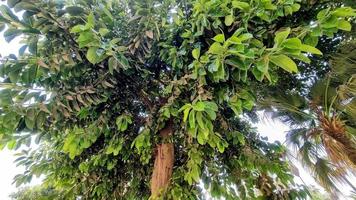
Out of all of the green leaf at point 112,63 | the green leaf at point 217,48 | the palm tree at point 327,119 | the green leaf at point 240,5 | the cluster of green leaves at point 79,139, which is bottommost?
the palm tree at point 327,119

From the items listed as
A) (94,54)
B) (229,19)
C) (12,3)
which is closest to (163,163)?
(94,54)

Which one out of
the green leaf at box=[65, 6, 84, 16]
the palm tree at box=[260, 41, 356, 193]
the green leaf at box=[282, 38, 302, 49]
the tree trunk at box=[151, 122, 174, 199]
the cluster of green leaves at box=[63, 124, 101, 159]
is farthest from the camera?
the palm tree at box=[260, 41, 356, 193]

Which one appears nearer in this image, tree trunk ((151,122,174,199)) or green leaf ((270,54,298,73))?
green leaf ((270,54,298,73))

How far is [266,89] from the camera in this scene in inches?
124

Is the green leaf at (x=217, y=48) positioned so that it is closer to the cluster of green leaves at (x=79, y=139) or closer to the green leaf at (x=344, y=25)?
the green leaf at (x=344, y=25)

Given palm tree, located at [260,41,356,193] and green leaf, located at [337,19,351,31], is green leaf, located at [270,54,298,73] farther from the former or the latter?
palm tree, located at [260,41,356,193]

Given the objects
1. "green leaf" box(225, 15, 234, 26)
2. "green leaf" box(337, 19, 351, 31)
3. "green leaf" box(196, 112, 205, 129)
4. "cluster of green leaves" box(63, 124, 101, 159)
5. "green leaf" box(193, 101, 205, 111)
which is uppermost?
"green leaf" box(337, 19, 351, 31)

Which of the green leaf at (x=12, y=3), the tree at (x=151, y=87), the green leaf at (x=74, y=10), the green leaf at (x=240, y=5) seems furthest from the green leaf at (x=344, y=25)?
the green leaf at (x=12, y=3)

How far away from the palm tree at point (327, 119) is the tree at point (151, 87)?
0.39 metres

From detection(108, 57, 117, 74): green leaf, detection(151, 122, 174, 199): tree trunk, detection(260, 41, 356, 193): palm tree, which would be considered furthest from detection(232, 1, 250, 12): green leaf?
detection(260, 41, 356, 193): palm tree

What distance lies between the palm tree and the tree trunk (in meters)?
1.27

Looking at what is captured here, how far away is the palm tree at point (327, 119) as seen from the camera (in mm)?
2760

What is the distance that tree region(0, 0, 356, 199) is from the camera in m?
1.59

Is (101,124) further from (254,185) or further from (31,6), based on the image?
(254,185)
